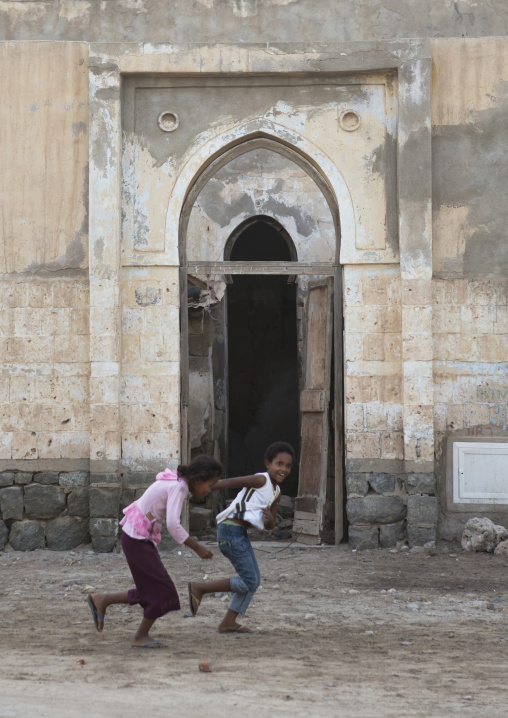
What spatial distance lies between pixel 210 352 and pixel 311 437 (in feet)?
10.9

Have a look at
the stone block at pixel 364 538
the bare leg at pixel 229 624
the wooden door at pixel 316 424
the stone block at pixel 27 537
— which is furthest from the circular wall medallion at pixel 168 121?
the bare leg at pixel 229 624

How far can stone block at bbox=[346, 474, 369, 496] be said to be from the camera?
844 centimetres

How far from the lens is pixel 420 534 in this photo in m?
8.29

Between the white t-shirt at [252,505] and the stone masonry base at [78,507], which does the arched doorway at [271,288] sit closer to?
the stone masonry base at [78,507]

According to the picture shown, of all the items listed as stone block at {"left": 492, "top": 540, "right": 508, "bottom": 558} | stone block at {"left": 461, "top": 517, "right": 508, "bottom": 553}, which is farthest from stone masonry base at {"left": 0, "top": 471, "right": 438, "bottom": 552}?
stone block at {"left": 492, "top": 540, "right": 508, "bottom": 558}

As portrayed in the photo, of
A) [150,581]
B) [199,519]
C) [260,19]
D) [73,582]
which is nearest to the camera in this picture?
[150,581]

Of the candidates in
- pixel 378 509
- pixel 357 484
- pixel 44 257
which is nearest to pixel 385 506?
pixel 378 509

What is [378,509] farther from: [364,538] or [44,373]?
[44,373]

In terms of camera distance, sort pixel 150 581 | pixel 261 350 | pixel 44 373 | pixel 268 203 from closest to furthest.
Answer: pixel 150 581 < pixel 44 373 < pixel 268 203 < pixel 261 350

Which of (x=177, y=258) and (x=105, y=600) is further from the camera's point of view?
(x=177, y=258)

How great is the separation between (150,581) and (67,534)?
3.79 m

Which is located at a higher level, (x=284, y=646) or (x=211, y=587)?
(x=211, y=587)

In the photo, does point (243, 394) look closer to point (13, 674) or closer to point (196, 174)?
point (196, 174)

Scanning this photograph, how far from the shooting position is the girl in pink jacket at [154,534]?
16.0ft
